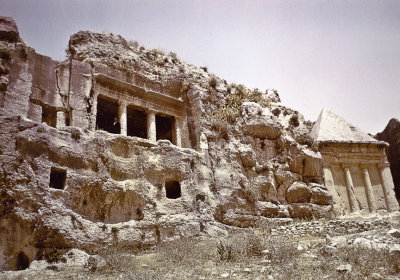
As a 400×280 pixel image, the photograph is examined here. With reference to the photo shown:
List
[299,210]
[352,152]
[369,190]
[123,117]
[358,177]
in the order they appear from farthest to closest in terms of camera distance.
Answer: [352,152]
[358,177]
[369,190]
[299,210]
[123,117]

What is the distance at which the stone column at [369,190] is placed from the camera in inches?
680

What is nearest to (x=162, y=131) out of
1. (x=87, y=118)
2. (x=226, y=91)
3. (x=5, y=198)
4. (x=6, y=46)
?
(x=226, y=91)

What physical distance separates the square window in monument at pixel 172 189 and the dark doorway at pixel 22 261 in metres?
4.94

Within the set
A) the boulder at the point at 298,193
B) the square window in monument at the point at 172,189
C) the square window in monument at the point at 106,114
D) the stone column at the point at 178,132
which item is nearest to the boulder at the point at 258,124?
the boulder at the point at 298,193

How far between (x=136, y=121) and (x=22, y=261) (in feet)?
29.5

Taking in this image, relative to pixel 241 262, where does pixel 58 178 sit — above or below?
above

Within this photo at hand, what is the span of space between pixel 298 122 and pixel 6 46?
12290mm

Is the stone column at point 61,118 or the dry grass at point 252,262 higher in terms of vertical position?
the stone column at point 61,118

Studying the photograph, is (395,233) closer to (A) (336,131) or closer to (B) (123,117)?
(B) (123,117)

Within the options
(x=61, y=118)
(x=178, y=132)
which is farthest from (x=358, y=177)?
(x=61, y=118)

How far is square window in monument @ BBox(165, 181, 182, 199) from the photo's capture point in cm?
1153

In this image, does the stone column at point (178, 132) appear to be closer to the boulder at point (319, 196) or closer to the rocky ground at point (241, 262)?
the rocky ground at point (241, 262)

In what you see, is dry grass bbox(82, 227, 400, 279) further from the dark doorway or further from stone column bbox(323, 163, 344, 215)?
stone column bbox(323, 163, 344, 215)

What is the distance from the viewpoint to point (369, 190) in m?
17.6
